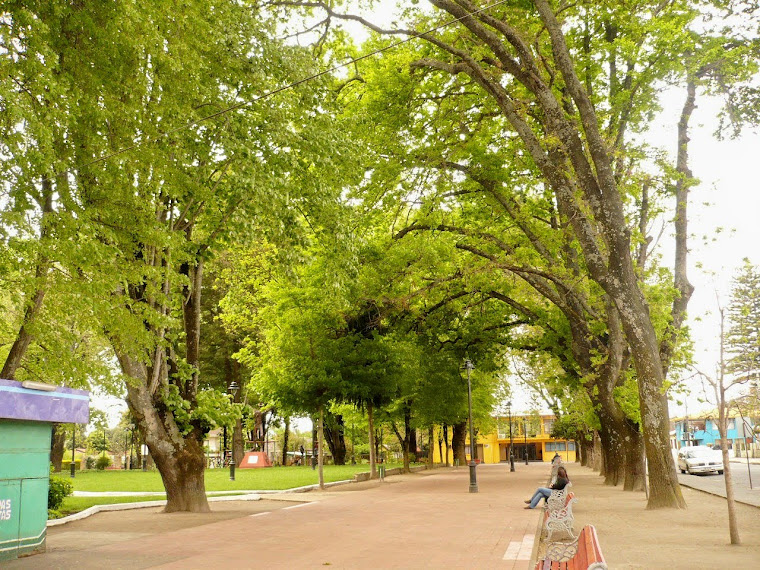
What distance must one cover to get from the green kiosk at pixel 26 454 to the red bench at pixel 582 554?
24.9 feet

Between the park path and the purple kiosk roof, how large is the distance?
6.72 ft

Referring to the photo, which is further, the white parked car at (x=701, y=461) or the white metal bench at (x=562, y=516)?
the white parked car at (x=701, y=461)

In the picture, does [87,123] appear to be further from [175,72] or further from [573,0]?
[573,0]

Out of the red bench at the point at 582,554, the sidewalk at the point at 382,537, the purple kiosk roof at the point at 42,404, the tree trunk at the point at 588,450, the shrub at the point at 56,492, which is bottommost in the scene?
the tree trunk at the point at 588,450

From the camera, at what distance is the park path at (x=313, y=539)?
995 centimetres

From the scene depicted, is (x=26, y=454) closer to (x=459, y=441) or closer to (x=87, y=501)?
(x=87, y=501)

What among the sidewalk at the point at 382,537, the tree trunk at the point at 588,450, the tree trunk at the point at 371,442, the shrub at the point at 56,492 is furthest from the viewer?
the tree trunk at the point at 588,450

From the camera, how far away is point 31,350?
13.7 m

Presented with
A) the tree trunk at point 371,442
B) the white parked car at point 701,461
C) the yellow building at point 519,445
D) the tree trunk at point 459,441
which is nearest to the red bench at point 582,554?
the tree trunk at point 371,442

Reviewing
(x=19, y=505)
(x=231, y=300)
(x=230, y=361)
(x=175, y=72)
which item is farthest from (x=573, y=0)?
(x=230, y=361)

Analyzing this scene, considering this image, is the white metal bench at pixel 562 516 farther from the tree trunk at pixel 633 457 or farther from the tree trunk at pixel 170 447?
the tree trunk at pixel 633 457

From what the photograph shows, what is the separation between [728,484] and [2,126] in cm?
1194

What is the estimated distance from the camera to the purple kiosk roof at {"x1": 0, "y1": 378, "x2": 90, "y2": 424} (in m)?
9.98

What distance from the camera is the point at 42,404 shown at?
10.7 m
